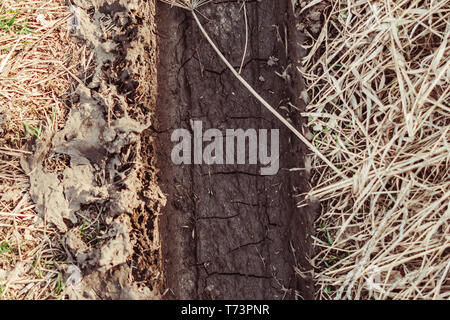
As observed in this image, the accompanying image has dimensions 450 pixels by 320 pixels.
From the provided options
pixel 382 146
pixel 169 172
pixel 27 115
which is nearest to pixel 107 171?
pixel 169 172

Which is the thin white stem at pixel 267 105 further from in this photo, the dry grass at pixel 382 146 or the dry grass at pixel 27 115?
the dry grass at pixel 27 115

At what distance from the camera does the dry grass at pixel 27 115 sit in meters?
2.27

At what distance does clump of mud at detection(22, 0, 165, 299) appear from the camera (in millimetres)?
2221

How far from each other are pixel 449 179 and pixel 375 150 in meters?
0.40

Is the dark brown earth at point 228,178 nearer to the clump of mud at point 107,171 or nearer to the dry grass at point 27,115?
the clump of mud at point 107,171

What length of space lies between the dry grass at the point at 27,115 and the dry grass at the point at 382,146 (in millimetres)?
1402

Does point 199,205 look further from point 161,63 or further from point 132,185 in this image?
point 161,63

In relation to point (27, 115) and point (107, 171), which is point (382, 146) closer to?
point (107, 171)

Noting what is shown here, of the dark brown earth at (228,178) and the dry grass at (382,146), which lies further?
the dark brown earth at (228,178)

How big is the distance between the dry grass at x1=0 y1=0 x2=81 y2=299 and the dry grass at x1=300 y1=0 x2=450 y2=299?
1.40 m

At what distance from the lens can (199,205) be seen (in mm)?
2357

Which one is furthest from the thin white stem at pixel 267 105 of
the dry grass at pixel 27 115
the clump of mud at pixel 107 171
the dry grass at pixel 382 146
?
the dry grass at pixel 27 115

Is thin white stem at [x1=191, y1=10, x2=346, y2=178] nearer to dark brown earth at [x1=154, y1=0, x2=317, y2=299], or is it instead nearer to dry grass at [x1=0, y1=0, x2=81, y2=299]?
dark brown earth at [x1=154, y1=0, x2=317, y2=299]
